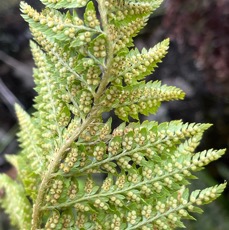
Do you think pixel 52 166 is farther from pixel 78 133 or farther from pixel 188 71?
pixel 188 71

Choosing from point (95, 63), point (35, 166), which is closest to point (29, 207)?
point (35, 166)

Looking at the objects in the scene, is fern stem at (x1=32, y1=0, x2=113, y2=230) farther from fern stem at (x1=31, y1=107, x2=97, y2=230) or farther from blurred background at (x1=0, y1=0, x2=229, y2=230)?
blurred background at (x1=0, y1=0, x2=229, y2=230)

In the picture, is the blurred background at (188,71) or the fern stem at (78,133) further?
the blurred background at (188,71)

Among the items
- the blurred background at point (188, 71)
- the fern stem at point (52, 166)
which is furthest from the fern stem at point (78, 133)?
the blurred background at point (188, 71)

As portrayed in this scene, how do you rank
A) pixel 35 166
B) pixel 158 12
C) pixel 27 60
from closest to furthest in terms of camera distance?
1. pixel 35 166
2. pixel 158 12
3. pixel 27 60

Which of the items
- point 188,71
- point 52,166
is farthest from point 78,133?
point 188,71

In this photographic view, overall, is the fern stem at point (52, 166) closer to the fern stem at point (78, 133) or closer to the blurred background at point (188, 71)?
the fern stem at point (78, 133)

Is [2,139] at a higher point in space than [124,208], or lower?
lower

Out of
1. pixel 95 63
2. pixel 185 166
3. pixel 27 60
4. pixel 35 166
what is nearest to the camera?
pixel 95 63

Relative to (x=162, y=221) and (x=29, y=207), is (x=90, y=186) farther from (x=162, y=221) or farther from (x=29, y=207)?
(x=29, y=207)
